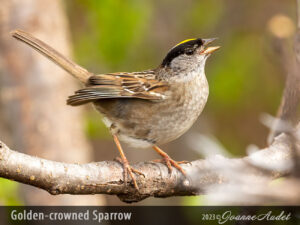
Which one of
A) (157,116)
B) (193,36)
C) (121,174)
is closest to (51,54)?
(157,116)

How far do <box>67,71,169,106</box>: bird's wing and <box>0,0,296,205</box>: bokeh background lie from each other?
112 centimetres

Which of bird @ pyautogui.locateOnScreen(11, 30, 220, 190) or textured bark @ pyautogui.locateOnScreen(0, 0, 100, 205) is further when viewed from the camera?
textured bark @ pyautogui.locateOnScreen(0, 0, 100, 205)

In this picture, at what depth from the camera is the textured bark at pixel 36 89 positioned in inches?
202

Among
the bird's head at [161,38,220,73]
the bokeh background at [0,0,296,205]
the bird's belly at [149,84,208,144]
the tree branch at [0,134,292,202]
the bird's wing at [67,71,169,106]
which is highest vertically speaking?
the bokeh background at [0,0,296,205]

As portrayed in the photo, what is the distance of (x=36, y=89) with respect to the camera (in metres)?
5.22

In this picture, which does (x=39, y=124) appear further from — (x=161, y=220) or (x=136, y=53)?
(x=161, y=220)

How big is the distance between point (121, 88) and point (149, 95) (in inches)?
10.6

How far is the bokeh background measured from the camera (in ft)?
17.2

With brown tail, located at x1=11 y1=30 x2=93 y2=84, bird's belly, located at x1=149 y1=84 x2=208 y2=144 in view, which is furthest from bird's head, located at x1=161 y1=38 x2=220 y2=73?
brown tail, located at x1=11 y1=30 x2=93 y2=84

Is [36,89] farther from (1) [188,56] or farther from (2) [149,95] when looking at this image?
(1) [188,56]

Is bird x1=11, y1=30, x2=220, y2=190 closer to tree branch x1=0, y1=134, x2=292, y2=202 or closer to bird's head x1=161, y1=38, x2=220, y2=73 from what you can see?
bird's head x1=161, y1=38, x2=220, y2=73

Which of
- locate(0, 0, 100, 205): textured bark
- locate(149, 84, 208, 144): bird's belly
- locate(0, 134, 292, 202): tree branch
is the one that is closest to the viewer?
locate(0, 134, 292, 202): tree branch

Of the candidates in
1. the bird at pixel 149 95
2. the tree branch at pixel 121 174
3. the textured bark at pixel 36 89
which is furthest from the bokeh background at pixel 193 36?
the tree branch at pixel 121 174

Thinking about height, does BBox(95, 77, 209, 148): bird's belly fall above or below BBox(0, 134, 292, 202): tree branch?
above
